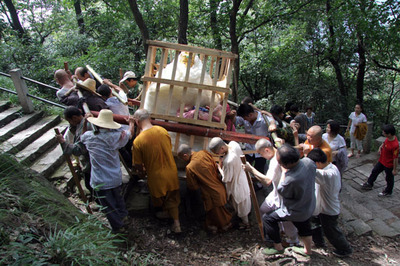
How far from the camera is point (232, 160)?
3891mm

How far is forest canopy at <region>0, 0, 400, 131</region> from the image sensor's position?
936 centimetres

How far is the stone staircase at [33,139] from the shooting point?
187 inches

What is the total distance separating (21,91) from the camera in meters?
6.20

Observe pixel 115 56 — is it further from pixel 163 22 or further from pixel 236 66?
pixel 236 66

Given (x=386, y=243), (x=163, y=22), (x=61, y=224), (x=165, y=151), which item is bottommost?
(x=386, y=243)

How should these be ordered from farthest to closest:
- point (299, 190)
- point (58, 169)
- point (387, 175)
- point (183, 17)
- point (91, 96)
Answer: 1. point (183, 17)
2. point (387, 175)
3. point (58, 169)
4. point (91, 96)
5. point (299, 190)

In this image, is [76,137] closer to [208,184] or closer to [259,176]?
[208,184]

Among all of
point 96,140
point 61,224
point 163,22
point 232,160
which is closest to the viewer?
point 61,224

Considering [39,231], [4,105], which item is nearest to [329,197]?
[39,231]

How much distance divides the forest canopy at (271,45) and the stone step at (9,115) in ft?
11.6

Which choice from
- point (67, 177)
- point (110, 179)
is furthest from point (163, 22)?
point (110, 179)

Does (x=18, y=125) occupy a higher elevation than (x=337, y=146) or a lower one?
lower

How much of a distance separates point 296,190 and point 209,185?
126 cm

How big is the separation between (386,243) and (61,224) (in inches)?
195
